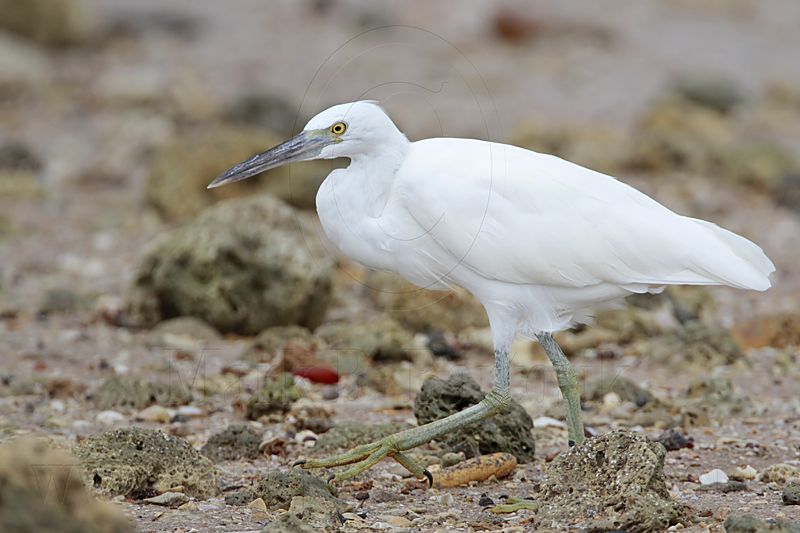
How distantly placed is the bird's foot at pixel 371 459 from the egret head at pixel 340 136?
150 centimetres

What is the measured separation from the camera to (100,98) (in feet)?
60.2

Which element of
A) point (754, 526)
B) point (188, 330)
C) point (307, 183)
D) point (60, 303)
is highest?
point (754, 526)

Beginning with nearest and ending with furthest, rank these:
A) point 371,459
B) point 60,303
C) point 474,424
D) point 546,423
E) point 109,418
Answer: point 371,459
point 474,424
point 109,418
point 546,423
point 60,303

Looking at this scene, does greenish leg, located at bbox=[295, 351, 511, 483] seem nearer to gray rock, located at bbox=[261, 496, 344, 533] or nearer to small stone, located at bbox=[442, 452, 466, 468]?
small stone, located at bbox=[442, 452, 466, 468]

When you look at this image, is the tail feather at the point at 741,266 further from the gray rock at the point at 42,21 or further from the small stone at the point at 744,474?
the gray rock at the point at 42,21

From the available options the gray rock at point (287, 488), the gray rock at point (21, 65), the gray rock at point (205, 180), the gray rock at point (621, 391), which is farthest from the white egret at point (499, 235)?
the gray rock at point (21, 65)

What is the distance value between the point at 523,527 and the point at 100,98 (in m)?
14.9

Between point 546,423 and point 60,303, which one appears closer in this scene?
point 546,423

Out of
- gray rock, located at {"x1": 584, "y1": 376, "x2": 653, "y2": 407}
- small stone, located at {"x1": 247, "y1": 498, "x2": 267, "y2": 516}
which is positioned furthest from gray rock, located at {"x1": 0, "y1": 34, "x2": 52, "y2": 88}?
small stone, located at {"x1": 247, "y1": 498, "x2": 267, "y2": 516}

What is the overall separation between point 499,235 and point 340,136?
0.98m

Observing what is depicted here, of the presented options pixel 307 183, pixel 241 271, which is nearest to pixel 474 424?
pixel 241 271

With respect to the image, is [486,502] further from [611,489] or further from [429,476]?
[611,489]

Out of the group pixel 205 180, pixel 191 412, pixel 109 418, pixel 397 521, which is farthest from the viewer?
pixel 205 180

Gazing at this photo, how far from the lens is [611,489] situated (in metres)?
4.96
